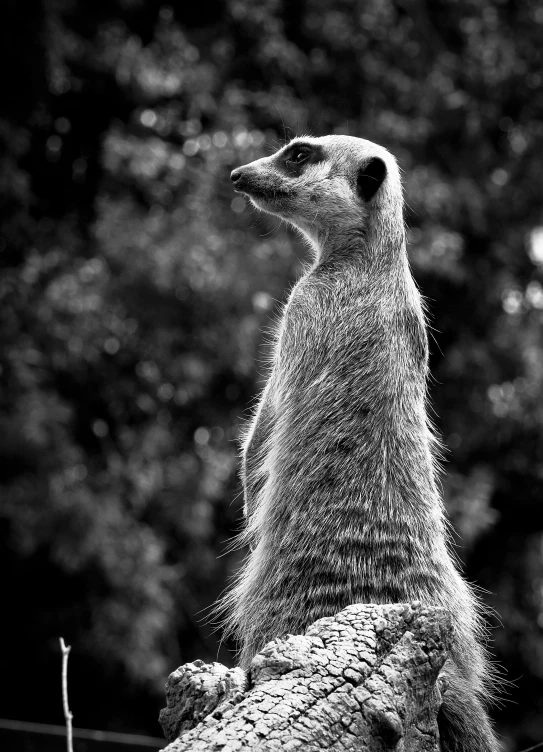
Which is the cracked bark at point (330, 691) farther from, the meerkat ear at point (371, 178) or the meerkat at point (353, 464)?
the meerkat ear at point (371, 178)

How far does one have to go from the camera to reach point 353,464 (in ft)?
9.62

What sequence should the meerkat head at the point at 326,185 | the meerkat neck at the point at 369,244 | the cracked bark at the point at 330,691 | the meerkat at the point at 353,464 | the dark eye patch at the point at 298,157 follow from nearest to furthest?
1. the cracked bark at the point at 330,691
2. the meerkat at the point at 353,464
3. the meerkat neck at the point at 369,244
4. the meerkat head at the point at 326,185
5. the dark eye patch at the point at 298,157

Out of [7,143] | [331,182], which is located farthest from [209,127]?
[331,182]

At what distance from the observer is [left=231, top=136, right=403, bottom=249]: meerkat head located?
137 inches

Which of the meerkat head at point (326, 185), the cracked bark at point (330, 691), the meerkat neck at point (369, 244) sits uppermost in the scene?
the meerkat head at point (326, 185)

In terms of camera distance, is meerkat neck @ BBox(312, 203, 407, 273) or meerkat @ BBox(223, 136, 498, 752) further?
meerkat neck @ BBox(312, 203, 407, 273)

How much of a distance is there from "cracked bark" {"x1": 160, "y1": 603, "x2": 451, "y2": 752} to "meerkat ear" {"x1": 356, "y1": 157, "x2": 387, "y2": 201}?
1.64m

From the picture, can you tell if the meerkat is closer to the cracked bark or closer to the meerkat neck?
the meerkat neck

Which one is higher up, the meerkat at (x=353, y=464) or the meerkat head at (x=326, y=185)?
the meerkat head at (x=326, y=185)

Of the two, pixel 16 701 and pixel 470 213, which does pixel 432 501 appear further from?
pixel 470 213

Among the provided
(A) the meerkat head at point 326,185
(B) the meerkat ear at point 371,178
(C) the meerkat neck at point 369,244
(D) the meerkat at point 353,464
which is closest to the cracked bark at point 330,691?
(D) the meerkat at point 353,464

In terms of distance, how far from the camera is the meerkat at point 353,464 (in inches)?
110

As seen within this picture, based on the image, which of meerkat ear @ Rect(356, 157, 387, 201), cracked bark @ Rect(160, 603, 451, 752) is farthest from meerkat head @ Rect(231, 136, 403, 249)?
cracked bark @ Rect(160, 603, 451, 752)

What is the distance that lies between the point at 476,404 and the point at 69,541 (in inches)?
168
